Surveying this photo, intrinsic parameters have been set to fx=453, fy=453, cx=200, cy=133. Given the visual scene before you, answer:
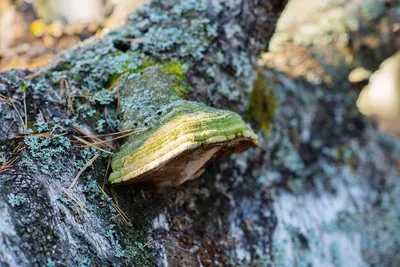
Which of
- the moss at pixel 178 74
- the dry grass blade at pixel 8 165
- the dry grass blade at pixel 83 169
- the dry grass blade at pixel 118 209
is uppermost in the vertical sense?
the dry grass blade at pixel 8 165

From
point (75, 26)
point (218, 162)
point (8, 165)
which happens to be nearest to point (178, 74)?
point (218, 162)

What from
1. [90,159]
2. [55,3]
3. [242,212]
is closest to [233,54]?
[242,212]

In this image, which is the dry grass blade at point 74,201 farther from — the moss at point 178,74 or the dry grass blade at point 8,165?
the moss at point 178,74

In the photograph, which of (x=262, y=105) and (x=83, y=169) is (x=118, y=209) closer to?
(x=83, y=169)

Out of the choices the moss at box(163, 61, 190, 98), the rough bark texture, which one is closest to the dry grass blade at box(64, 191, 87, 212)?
the rough bark texture

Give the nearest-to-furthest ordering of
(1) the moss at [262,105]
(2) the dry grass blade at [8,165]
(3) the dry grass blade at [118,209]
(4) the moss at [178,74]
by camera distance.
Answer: (2) the dry grass blade at [8,165] → (3) the dry grass blade at [118,209] → (4) the moss at [178,74] → (1) the moss at [262,105]

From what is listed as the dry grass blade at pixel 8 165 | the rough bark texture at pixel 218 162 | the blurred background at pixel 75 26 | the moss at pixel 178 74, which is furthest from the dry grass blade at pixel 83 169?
the blurred background at pixel 75 26
